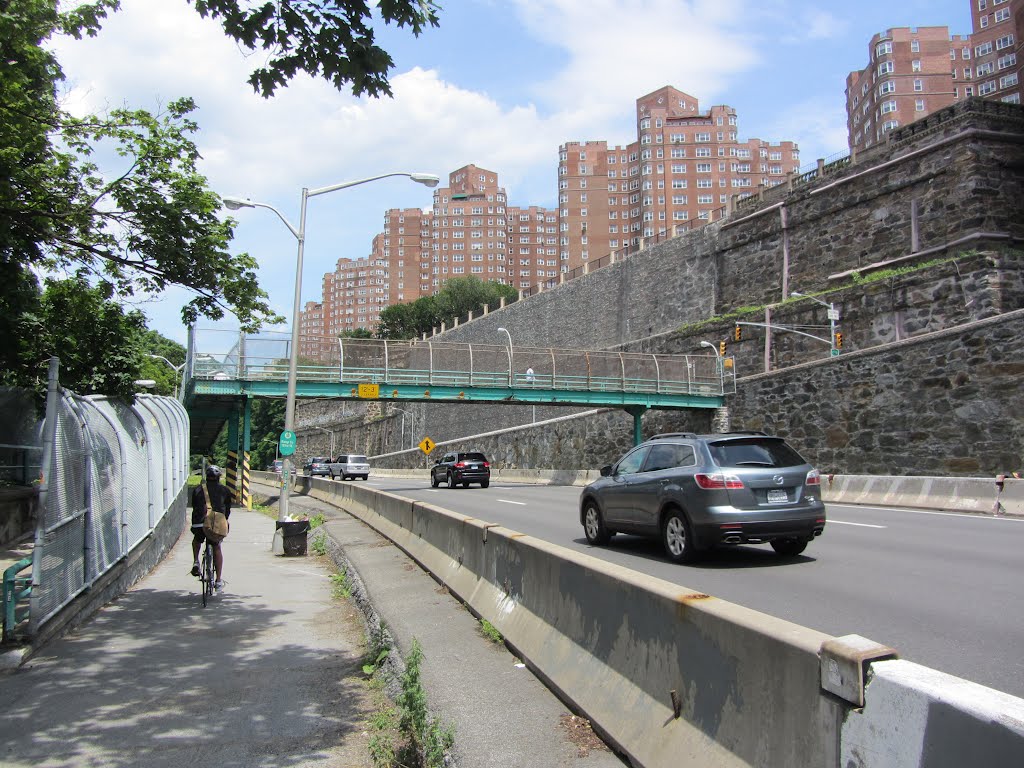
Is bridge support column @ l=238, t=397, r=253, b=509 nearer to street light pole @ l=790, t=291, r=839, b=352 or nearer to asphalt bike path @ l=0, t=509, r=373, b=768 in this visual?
asphalt bike path @ l=0, t=509, r=373, b=768

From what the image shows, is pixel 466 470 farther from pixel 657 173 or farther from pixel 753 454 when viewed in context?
pixel 657 173

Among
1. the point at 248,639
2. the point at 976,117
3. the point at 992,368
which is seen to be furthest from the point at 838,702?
the point at 976,117

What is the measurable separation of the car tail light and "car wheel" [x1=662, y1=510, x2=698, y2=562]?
618 mm

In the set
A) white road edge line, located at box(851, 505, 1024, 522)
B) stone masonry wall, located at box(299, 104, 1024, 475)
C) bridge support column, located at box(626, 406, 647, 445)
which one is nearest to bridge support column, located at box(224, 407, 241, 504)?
bridge support column, located at box(626, 406, 647, 445)

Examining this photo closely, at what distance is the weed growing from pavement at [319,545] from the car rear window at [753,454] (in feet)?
31.0

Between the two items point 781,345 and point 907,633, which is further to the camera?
point 781,345

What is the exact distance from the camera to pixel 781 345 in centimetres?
4209

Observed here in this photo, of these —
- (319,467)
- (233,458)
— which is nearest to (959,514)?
(233,458)

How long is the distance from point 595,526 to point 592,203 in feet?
433

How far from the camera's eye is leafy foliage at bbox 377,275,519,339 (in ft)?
341

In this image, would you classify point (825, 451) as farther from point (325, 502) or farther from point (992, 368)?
point (325, 502)

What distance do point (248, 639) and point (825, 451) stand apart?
83.8 feet

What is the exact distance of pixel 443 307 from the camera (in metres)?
104

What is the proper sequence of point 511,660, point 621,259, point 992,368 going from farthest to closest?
point 621,259
point 992,368
point 511,660
